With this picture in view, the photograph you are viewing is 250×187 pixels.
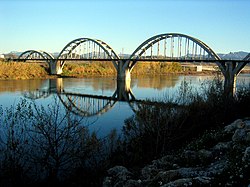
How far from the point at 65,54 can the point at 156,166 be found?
50.7m

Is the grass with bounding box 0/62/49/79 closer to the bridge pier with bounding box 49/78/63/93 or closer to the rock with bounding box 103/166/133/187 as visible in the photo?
the bridge pier with bounding box 49/78/63/93

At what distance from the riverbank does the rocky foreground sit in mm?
27491

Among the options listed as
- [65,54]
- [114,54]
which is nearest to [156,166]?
[114,54]

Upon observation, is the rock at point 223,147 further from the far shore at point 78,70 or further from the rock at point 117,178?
the far shore at point 78,70

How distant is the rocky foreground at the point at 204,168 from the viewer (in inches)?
188

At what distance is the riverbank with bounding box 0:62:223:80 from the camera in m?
44.8

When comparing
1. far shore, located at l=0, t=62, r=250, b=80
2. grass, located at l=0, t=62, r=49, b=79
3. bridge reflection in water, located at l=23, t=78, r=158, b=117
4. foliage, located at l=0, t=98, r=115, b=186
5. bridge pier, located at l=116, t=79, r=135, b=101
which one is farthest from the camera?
far shore, located at l=0, t=62, r=250, b=80

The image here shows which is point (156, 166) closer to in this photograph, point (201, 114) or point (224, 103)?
point (201, 114)

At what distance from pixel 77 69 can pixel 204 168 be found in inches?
2094

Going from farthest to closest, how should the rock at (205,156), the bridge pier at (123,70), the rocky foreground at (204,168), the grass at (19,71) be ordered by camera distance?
the grass at (19,71) → the bridge pier at (123,70) → the rock at (205,156) → the rocky foreground at (204,168)

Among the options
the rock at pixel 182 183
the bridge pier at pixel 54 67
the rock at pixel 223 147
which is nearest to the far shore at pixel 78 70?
the bridge pier at pixel 54 67

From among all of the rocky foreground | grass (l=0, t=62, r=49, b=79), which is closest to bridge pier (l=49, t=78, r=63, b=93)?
grass (l=0, t=62, r=49, b=79)

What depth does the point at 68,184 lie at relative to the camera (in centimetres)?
744

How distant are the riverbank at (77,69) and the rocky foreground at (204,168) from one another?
90.2 feet
